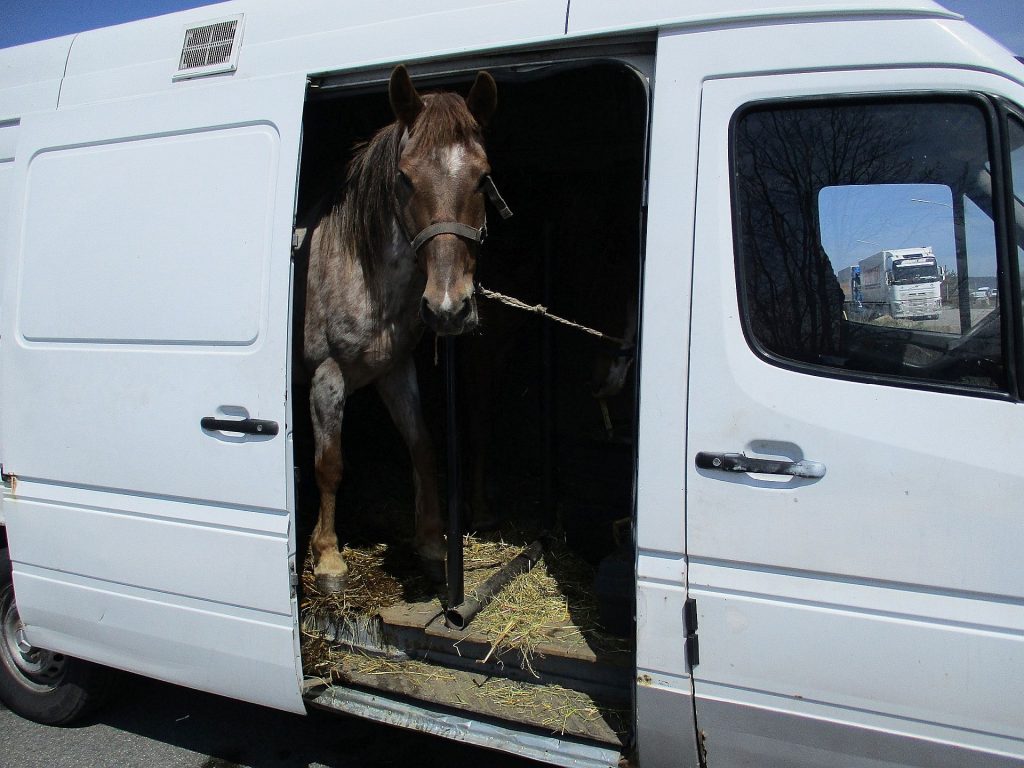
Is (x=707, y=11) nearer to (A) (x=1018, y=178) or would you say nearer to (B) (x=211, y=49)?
(A) (x=1018, y=178)

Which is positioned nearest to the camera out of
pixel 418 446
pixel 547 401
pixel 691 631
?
pixel 691 631

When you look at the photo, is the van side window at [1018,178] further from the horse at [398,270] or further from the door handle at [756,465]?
the horse at [398,270]

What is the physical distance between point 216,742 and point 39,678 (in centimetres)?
97

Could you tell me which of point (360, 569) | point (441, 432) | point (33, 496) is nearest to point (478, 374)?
point (441, 432)

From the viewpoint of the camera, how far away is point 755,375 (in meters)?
1.99

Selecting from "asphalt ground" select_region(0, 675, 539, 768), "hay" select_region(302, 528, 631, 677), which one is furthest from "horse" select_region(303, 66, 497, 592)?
"asphalt ground" select_region(0, 675, 539, 768)

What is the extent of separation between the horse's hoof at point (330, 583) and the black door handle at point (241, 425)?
924mm

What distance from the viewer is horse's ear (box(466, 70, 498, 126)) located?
8.47 feet

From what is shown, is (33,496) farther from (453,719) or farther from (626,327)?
(626,327)

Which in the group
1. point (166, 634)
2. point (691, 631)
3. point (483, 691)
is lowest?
point (483, 691)

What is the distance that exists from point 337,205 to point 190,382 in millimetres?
1148

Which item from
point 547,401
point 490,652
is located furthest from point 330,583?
point 547,401

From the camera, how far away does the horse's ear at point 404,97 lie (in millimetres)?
2475

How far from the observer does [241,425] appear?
8.48ft
